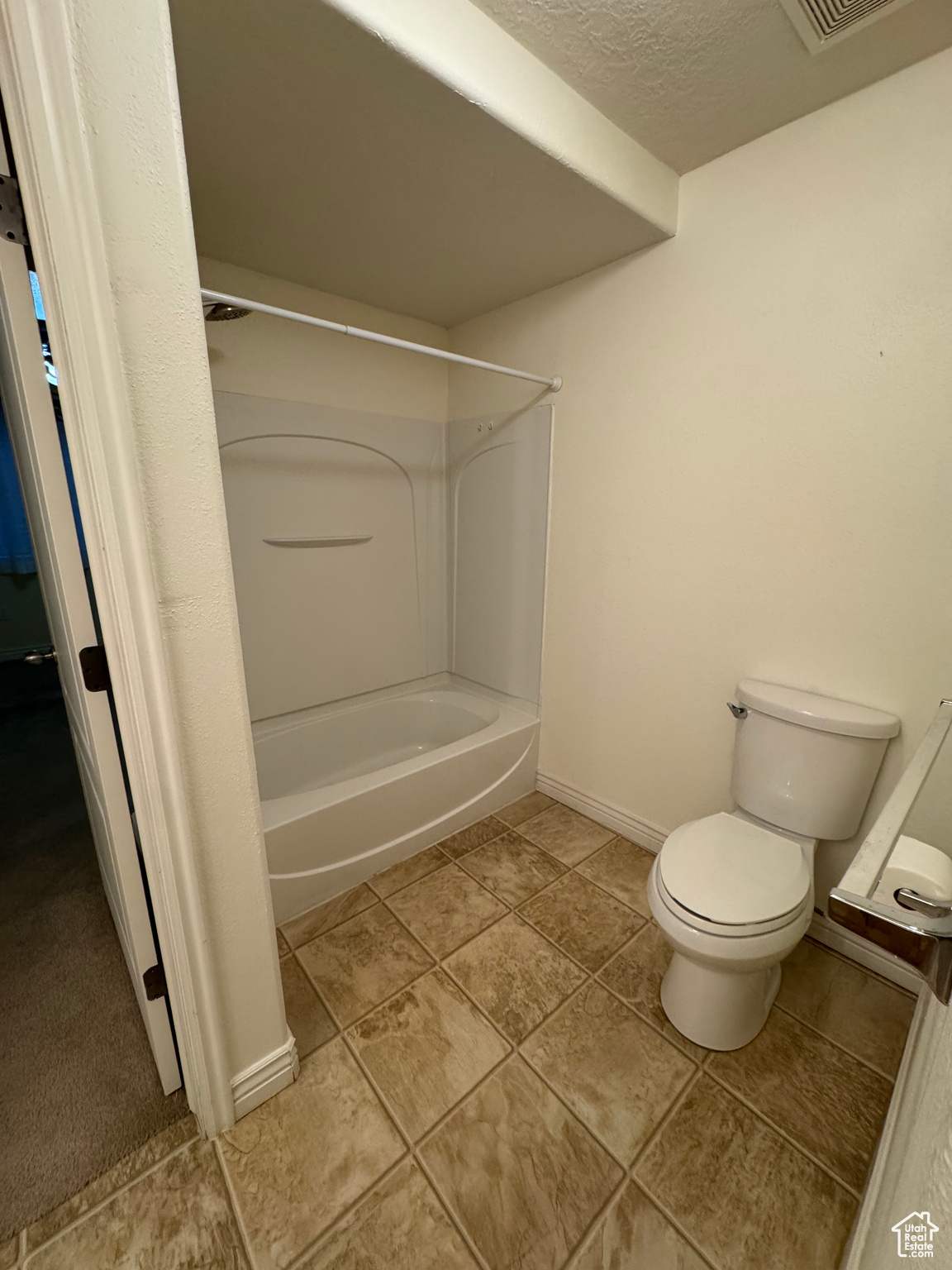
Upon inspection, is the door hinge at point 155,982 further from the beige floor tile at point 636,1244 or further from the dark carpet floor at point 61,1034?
the beige floor tile at point 636,1244

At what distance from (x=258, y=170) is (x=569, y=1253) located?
2.50m

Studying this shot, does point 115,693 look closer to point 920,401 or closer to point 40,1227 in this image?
point 40,1227

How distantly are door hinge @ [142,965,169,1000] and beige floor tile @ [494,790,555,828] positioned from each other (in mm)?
1344

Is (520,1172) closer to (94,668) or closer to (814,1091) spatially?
(814,1091)

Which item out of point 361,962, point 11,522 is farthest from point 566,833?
point 11,522

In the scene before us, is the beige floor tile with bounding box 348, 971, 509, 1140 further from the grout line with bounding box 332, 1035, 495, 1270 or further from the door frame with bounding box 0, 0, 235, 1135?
the door frame with bounding box 0, 0, 235, 1135

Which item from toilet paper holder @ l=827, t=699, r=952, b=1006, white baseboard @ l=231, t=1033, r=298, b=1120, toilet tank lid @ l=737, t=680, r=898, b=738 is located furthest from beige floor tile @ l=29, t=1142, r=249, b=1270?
toilet tank lid @ l=737, t=680, r=898, b=738

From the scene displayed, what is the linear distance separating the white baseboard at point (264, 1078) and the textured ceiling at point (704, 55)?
7.62 ft

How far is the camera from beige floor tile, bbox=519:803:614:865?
1.97 meters

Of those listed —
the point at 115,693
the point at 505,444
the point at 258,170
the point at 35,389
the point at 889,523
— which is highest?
the point at 258,170

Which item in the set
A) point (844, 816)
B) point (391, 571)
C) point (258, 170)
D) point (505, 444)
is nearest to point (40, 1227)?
point (844, 816)

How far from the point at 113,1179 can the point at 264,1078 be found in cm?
29

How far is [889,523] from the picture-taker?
131 centimetres

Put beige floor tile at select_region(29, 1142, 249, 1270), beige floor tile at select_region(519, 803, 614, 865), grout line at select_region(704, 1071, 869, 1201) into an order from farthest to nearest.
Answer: beige floor tile at select_region(519, 803, 614, 865), grout line at select_region(704, 1071, 869, 1201), beige floor tile at select_region(29, 1142, 249, 1270)
